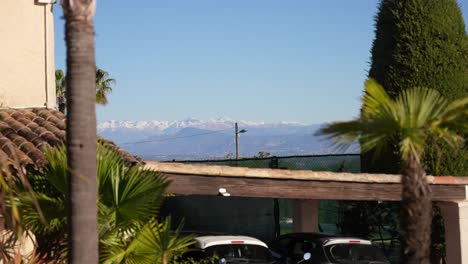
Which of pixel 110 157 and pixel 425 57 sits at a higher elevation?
pixel 425 57

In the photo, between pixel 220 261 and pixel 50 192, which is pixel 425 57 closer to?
pixel 220 261

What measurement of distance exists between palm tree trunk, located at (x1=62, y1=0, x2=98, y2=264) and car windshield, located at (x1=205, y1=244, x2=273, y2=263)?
228 inches

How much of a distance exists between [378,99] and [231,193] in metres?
6.17

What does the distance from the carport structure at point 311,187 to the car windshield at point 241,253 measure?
931 mm

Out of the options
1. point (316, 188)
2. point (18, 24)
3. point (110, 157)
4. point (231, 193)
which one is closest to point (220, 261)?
point (231, 193)

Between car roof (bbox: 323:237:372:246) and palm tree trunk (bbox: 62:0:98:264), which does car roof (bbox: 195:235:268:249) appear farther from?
palm tree trunk (bbox: 62:0:98:264)

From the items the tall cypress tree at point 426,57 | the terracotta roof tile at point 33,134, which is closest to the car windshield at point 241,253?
the terracotta roof tile at point 33,134

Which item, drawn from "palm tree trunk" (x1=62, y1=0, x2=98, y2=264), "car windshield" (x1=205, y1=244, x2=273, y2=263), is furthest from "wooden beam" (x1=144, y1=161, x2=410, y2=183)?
"palm tree trunk" (x1=62, y1=0, x2=98, y2=264)

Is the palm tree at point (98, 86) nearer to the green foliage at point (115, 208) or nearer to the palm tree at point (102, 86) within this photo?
the palm tree at point (102, 86)

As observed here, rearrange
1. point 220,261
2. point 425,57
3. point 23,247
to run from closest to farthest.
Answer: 1. point 23,247
2. point 220,261
3. point 425,57

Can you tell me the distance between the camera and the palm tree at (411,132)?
7.65m

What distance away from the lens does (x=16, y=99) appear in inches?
579

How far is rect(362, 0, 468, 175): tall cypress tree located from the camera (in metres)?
18.3

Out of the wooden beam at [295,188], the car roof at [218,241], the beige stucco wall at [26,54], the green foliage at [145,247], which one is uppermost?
the beige stucco wall at [26,54]
